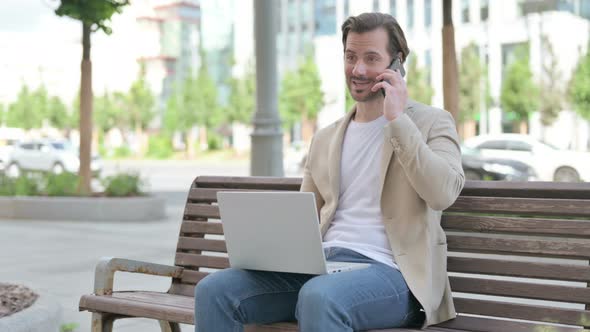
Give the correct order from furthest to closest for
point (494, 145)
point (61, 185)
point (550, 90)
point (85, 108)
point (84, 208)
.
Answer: point (550, 90) → point (494, 145) → point (61, 185) → point (85, 108) → point (84, 208)

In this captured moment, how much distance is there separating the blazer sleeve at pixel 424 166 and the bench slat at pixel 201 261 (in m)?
1.34

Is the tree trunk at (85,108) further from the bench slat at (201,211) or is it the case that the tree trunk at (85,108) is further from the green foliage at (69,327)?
the bench slat at (201,211)

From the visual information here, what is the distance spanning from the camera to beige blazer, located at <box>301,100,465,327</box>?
2969mm

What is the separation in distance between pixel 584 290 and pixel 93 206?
1110cm

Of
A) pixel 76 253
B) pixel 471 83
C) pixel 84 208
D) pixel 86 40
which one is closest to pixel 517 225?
pixel 76 253

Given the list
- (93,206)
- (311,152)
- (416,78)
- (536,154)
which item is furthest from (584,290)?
(416,78)

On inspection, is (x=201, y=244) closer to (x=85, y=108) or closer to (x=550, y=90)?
(x=85, y=108)

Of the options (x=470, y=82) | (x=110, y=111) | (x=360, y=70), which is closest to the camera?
(x=360, y=70)

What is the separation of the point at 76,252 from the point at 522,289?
7128 mm

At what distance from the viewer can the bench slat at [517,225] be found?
10.5 ft

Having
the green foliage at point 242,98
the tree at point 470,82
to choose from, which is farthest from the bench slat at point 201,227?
the green foliage at point 242,98

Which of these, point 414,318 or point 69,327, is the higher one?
point 414,318

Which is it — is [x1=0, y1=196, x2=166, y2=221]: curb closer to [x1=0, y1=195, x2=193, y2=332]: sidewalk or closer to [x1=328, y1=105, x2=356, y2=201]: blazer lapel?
[x1=0, y1=195, x2=193, y2=332]: sidewalk

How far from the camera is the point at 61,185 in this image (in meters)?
14.6
